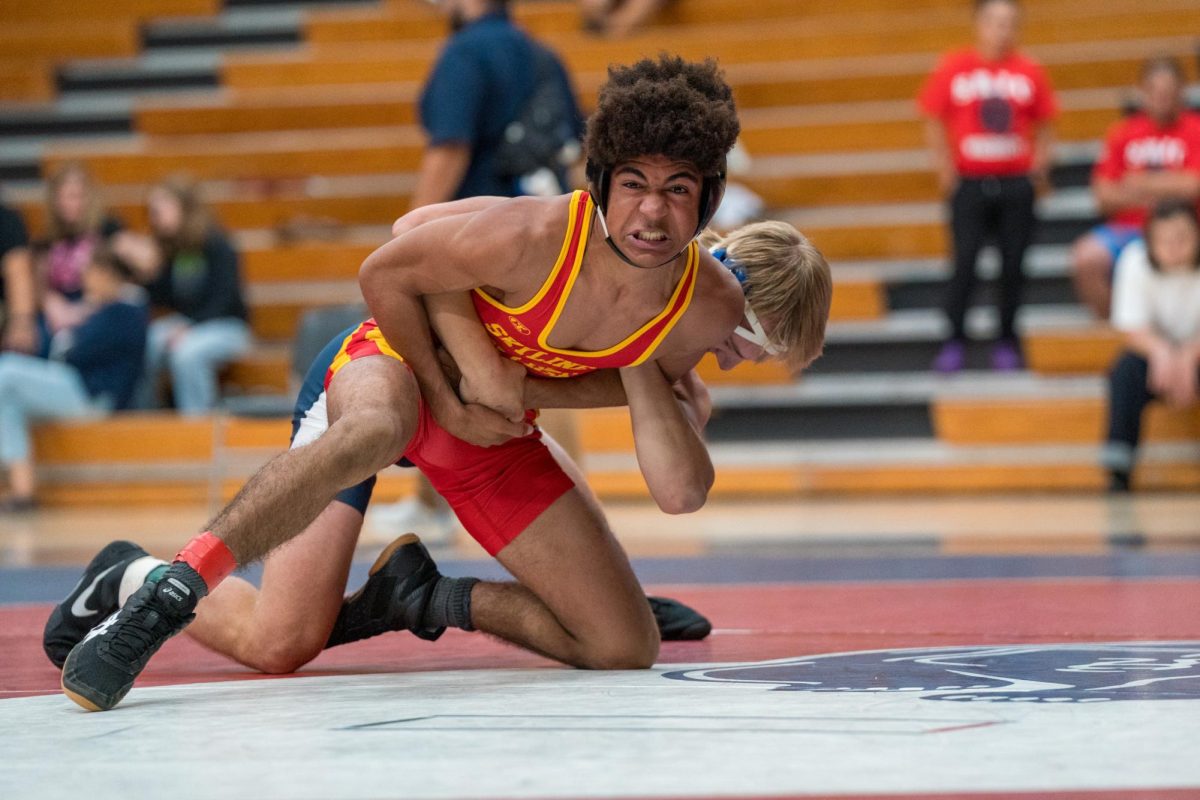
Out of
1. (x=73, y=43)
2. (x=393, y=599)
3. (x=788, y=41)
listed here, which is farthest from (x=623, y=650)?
(x=73, y=43)

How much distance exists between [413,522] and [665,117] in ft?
11.5

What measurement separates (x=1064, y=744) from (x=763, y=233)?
1259 mm

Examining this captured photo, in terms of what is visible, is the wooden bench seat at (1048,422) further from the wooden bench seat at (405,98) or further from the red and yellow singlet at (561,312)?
the red and yellow singlet at (561,312)

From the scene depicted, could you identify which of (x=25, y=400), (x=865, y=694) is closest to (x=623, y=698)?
(x=865, y=694)

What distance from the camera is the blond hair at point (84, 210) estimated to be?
321 inches

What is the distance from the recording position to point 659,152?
270 centimetres

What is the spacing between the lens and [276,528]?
2.67 m

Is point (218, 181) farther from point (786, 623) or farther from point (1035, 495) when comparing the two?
point (786, 623)

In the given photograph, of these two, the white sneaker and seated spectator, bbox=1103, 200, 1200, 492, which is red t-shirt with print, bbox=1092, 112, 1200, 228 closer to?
seated spectator, bbox=1103, 200, 1200, 492

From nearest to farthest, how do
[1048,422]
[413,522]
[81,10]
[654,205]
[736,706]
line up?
[736,706] → [654,205] → [413,522] → [1048,422] → [81,10]

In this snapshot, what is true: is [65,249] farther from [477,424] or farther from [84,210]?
[477,424]

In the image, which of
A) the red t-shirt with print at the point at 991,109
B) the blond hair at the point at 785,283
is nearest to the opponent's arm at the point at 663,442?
the blond hair at the point at 785,283

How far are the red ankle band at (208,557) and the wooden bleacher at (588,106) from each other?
4.38m

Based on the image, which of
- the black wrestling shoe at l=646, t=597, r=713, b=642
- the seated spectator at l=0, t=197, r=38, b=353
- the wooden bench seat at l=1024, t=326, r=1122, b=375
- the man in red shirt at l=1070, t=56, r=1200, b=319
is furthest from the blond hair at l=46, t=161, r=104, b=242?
the black wrestling shoe at l=646, t=597, r=713, b=642
